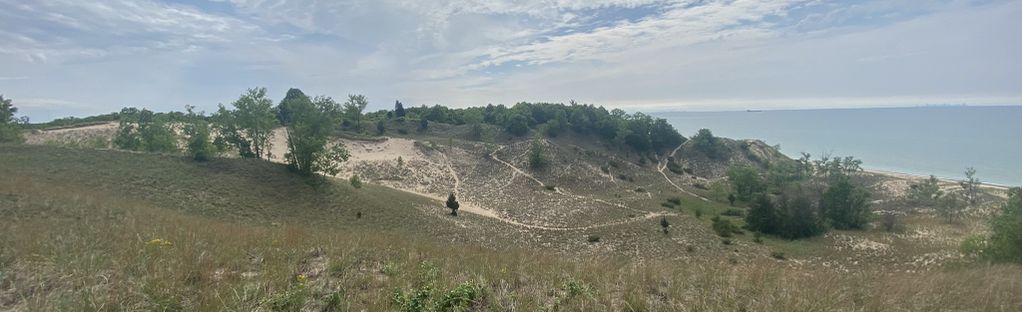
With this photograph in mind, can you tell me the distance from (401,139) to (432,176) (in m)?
15.4

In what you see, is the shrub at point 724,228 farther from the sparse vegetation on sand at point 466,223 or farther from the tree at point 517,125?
the tree at point 517,125

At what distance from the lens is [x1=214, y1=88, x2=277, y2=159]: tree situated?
38062 mm

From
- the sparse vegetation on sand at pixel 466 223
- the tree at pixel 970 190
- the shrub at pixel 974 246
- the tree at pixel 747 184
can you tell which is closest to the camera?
the sparse vegetation on sand at pixel 466 223

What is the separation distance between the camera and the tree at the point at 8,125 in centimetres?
3569

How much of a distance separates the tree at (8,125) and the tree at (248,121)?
50.6 feet

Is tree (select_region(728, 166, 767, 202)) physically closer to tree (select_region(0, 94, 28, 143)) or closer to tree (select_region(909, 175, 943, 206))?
tree (select_region(909, 175, 943, 206))

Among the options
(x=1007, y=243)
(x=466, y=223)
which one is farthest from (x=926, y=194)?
(x=466, y=223)

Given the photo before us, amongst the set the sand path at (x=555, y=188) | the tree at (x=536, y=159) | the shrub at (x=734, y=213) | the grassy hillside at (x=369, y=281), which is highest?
the grassy hillside at (x=369, y=281)

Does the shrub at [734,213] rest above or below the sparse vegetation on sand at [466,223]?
below

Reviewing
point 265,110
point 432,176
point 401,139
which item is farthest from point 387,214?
point 401,139

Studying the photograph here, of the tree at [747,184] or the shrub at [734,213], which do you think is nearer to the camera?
the shrub at [734,213]

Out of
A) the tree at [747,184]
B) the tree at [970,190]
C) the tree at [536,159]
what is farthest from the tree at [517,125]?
the tree at [970,190]

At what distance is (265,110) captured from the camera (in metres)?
38.6

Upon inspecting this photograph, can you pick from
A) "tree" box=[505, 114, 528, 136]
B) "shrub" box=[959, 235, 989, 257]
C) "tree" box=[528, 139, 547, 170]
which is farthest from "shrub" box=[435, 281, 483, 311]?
"tree" box=[505, 114, 528, 136]
